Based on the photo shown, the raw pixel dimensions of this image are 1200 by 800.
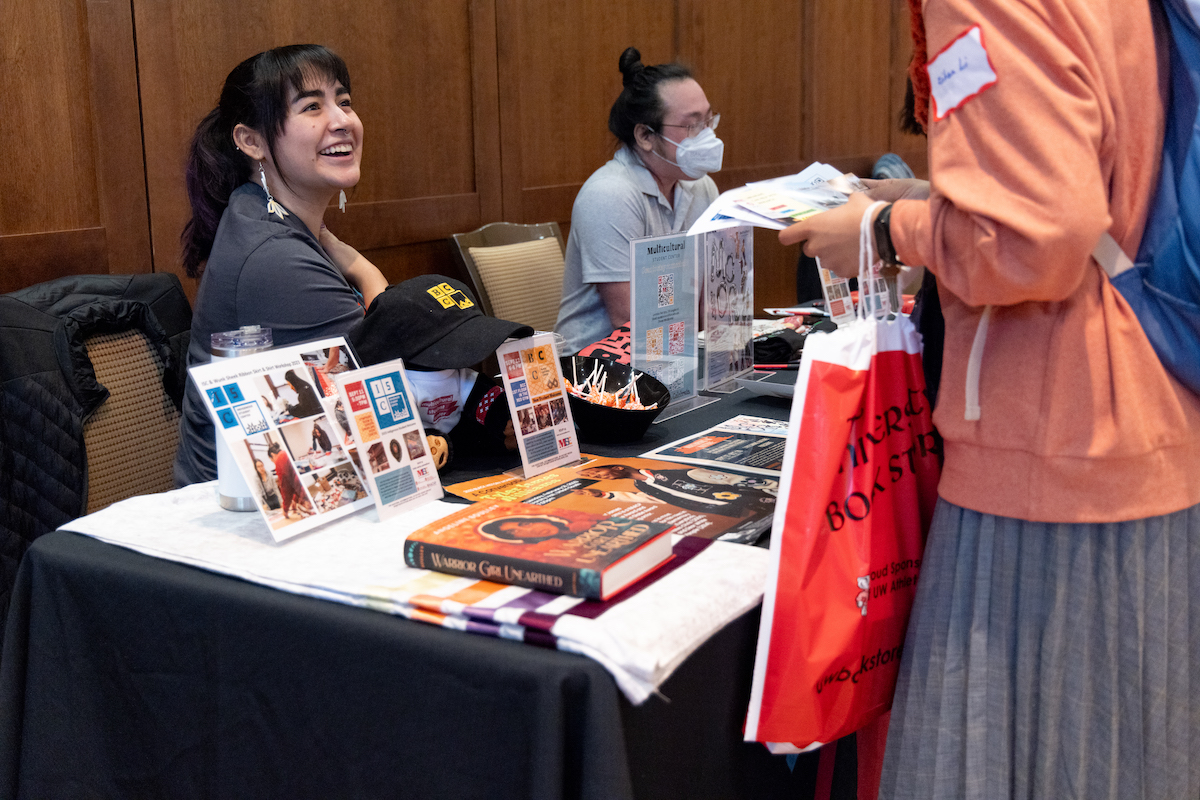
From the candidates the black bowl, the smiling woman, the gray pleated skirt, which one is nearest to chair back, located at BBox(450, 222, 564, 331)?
the smiling woman

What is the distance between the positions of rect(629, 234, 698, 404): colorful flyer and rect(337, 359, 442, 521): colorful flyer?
1.92 feet

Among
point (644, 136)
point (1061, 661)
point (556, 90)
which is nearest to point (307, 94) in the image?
point (644, 136)

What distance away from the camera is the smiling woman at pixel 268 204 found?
1800 millimetres

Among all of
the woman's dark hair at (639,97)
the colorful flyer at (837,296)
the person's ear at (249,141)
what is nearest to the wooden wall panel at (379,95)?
the woman's dark hair at (639,97)

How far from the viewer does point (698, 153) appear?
9.80 feet

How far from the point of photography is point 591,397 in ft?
5.65

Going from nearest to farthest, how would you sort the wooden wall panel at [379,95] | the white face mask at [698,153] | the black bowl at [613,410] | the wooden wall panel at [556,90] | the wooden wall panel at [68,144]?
the black bowl at [613,410] → the wooden wall panel at [68,144] → the wooden wall panel at [379,95] → the white face mask at [698,153] → the wooden wall panel at [556,90]

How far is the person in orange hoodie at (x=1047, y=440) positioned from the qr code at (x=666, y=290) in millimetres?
796

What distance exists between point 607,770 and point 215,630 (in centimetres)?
48

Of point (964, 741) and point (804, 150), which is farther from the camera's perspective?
point (804, 150)

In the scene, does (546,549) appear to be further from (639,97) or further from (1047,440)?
(639,97)

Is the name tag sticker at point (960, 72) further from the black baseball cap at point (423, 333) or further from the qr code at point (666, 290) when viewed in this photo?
the qr code at point (666, 290)

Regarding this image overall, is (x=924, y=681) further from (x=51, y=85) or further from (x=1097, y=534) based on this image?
(x=51, y=85)

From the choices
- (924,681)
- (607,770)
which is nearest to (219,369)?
(607,770)
